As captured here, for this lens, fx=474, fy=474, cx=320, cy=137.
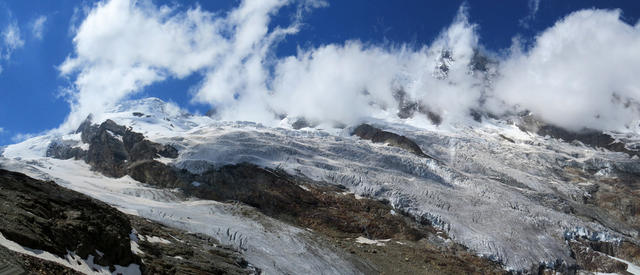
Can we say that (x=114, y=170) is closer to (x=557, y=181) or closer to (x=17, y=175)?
(x=17, y=175)

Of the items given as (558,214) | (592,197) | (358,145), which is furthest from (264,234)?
(592,197)

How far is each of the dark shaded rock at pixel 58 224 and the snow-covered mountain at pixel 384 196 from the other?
2248cm

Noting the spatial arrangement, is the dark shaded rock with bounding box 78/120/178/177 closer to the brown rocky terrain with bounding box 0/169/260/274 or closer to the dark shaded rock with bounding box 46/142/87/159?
the dark shaded rock with bounding box 46/142/87/159

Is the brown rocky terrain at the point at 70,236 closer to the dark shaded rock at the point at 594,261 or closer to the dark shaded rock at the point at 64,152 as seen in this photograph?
the dark shaded rock at the point at 594,261

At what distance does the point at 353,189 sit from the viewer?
114 meters

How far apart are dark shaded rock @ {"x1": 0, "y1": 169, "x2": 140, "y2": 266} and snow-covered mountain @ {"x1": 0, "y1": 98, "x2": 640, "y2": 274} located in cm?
2248

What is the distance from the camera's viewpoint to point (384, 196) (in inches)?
4316

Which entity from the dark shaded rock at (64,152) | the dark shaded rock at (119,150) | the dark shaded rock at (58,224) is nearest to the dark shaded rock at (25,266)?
the dark shaded rock at (58,224)

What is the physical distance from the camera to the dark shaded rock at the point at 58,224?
23906 mm

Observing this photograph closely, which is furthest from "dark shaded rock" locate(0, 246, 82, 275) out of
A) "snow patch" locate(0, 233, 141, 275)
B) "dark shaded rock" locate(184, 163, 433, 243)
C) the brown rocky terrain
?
"dark shaded rock" locate(184, 163, 433, 243)

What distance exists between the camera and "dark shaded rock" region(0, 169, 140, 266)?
2391 centimetres

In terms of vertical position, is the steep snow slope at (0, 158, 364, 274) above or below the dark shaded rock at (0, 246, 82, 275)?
above

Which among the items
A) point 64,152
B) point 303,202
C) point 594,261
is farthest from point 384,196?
point 64,152

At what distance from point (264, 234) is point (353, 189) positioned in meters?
46.3
